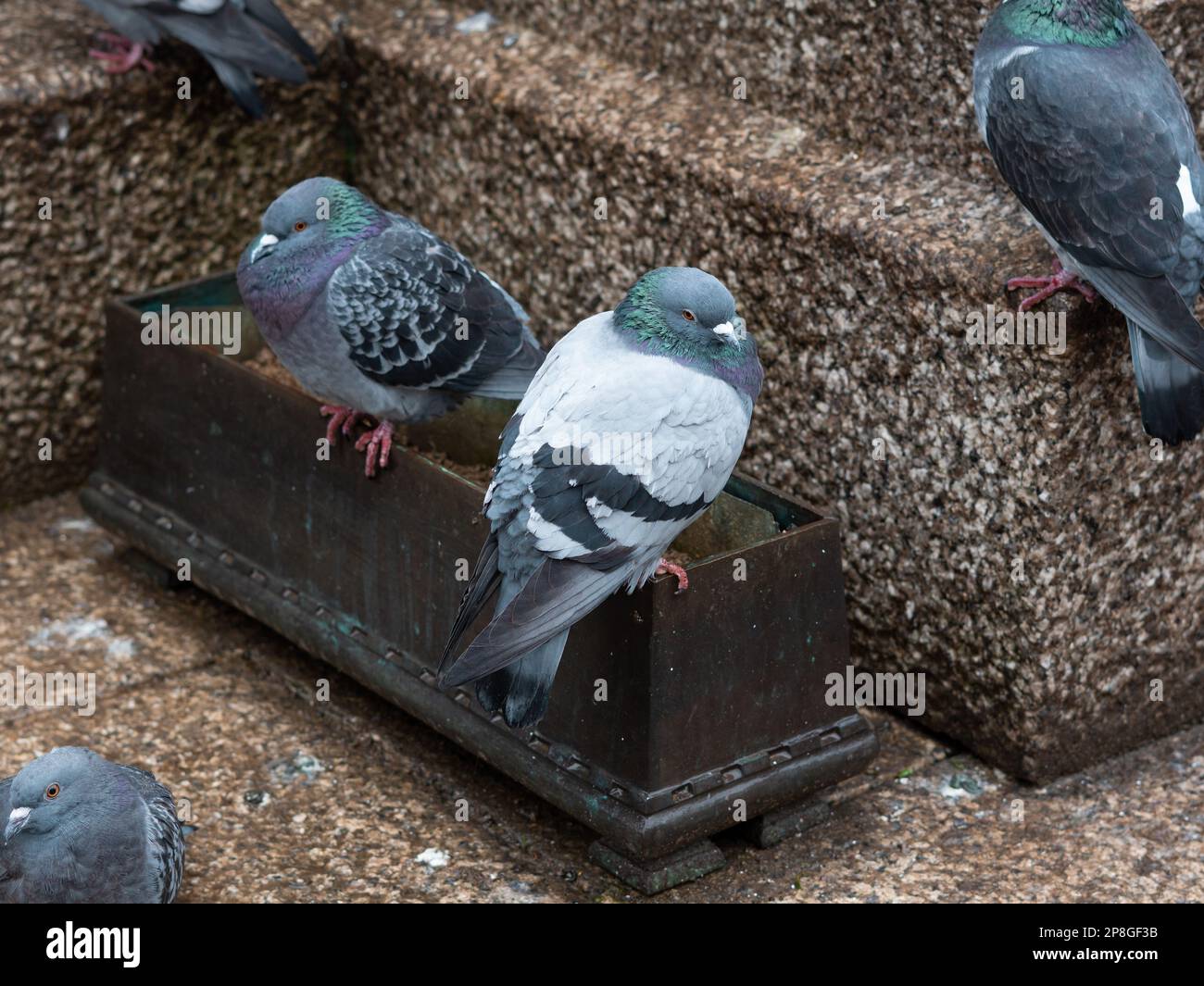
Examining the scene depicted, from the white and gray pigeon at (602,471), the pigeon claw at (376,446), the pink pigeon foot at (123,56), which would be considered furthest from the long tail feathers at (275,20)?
the white and gray pigeon at (602,471)

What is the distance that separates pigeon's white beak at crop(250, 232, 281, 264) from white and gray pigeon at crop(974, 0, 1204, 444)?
74.4 inches

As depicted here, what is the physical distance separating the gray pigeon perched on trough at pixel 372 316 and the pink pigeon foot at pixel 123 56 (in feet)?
4.18

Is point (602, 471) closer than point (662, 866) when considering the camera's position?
Yes

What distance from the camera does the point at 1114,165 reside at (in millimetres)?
3785

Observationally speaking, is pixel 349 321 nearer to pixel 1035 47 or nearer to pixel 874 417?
pixel 874 417

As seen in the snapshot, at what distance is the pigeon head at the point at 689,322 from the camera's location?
3750 millimetres

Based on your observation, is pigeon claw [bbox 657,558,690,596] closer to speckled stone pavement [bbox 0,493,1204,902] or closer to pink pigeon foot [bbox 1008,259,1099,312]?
speckled stone pavement [bbox 0,493,1204,902]

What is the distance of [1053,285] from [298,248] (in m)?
1.93

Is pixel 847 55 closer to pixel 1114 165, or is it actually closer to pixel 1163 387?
pixel 1114 165

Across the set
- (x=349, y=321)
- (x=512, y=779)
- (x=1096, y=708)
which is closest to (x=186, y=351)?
(x=349, y=321)

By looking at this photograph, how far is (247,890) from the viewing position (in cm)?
395

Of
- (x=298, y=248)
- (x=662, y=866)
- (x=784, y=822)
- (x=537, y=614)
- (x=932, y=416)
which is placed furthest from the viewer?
(x=298, y=248)

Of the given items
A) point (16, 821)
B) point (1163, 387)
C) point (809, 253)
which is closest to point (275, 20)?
point (809, 253)

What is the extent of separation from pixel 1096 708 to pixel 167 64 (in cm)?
356
